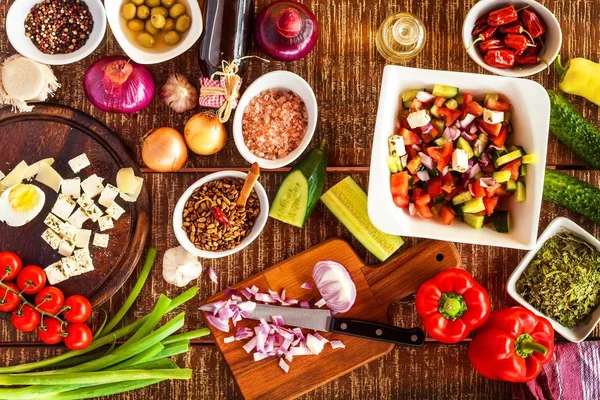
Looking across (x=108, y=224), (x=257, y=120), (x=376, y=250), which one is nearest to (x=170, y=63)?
(x=257, y=120)

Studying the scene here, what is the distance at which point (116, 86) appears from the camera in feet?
5.44

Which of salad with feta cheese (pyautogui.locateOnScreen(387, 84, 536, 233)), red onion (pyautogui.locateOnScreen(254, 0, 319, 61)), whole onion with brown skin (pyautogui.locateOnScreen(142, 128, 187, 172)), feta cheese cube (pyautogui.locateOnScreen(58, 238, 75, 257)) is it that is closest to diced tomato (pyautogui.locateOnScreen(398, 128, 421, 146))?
salad with feta cheese (pyautogui.locateOnScreen(387, 84, 536, 233))

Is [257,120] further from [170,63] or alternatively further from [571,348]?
[571,348]

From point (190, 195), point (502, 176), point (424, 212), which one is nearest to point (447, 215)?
point (424, 212)

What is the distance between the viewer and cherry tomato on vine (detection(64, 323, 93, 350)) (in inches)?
65.6

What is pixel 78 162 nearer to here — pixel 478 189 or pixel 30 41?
pixel 30 41

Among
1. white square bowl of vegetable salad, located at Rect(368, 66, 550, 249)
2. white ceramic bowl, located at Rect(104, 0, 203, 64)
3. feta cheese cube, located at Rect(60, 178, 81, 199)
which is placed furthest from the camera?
feta cheese cube, located at Rect(60, 178, 81, 199)

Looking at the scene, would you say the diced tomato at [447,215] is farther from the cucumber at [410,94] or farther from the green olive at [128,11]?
the green olive at [128,11]

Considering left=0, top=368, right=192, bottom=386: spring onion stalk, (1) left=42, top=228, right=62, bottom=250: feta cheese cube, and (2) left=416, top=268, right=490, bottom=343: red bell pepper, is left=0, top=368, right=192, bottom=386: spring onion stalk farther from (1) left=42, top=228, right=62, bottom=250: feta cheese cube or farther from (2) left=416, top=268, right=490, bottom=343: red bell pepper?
(2) left=416, top=268, right=490, bottom=343: red bell pepper

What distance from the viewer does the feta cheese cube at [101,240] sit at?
173 cm

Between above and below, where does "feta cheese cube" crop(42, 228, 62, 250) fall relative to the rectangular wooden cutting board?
above

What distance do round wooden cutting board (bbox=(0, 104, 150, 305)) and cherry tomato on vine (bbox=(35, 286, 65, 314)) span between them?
2.2 inches

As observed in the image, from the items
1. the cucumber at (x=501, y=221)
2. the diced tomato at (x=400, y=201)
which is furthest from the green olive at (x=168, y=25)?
the cucumber at (x=501, y=221)

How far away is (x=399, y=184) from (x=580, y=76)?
1.84 feet
